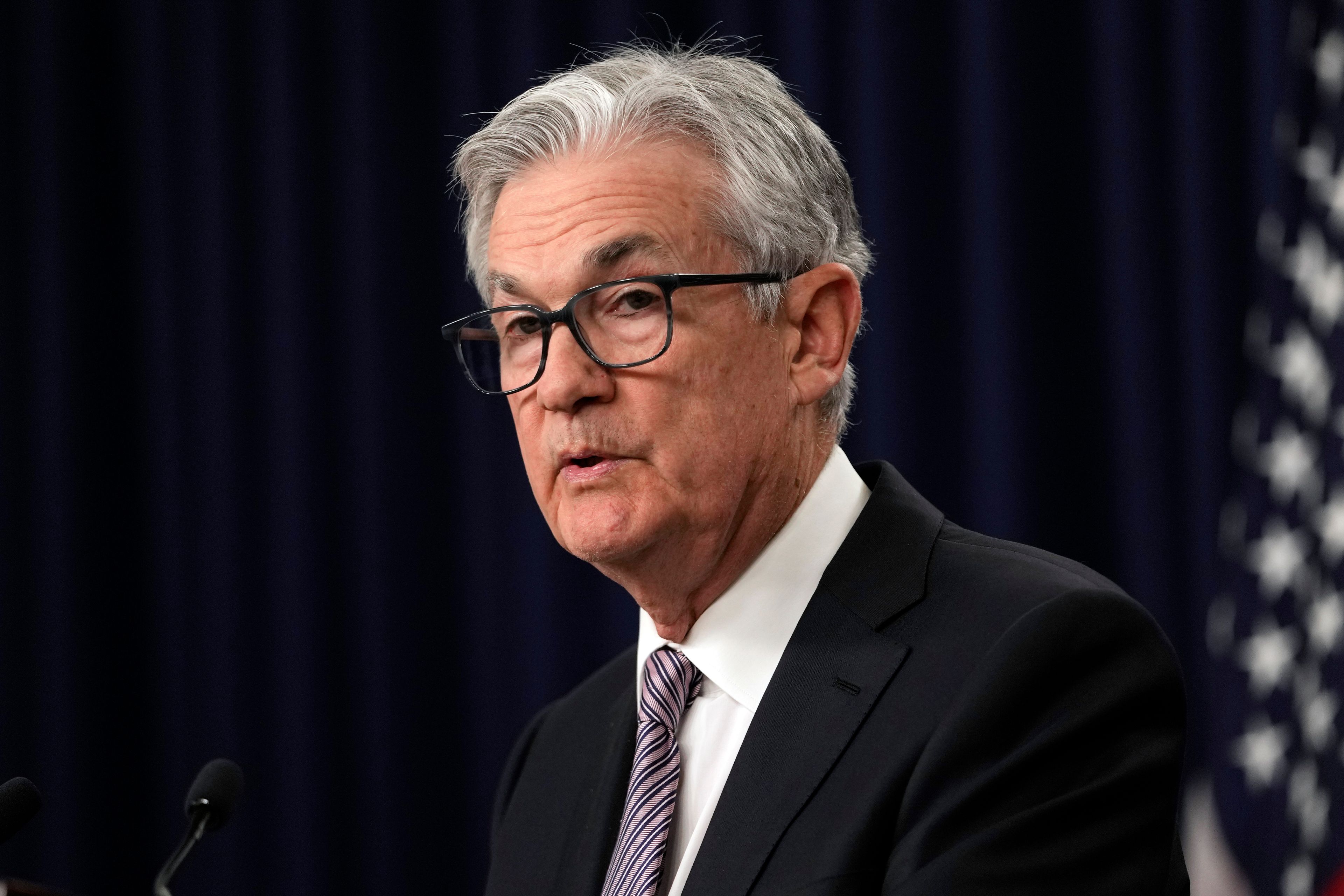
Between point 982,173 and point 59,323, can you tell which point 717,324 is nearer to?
point 982,173

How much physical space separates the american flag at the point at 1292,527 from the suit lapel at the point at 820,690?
1.59m

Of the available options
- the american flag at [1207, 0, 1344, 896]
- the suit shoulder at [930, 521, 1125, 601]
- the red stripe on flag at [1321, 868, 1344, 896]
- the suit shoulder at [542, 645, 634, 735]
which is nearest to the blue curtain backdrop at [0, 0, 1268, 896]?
the american flag at [1207, 0, 1344, 896]

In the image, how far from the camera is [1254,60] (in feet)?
9.54

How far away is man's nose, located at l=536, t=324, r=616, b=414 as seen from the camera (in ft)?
4.66

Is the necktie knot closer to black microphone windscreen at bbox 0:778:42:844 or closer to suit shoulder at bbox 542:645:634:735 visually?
suit shoulder at bbox 542:645:634:735

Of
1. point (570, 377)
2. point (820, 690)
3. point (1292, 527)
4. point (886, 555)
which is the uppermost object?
point (570, 377)

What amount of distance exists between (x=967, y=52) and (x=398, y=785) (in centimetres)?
214

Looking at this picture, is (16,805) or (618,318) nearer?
(16,805)

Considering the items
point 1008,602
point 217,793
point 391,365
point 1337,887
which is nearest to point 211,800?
point 217,793

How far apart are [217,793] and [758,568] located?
0.65 meters

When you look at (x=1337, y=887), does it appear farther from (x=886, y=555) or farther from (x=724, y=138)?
(x=724, y=138)

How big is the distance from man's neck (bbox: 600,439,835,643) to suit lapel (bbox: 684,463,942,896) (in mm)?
94

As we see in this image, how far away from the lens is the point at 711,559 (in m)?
1.51

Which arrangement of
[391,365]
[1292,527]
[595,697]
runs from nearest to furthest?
[595,697]
[1292,527]
[391,365]
